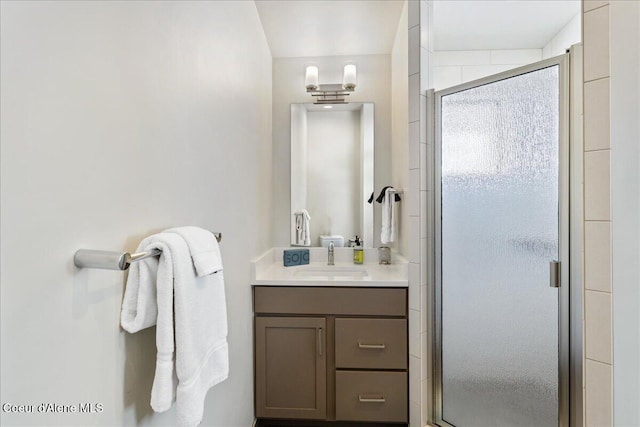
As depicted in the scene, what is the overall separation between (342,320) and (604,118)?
137 cm

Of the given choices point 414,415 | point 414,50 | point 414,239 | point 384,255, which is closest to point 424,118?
point 414,50

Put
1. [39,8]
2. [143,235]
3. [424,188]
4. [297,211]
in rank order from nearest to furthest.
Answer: [39,8]
[143,235]
[424,188]
[297,211]

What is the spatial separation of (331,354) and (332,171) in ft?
4.02

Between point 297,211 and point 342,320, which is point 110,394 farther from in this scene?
point 297,211

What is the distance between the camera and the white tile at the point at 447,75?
231 centimetres

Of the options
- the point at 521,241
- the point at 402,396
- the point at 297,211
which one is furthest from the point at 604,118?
the point at 297,211

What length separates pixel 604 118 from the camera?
38.4 inches

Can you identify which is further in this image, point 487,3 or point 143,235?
point 487,3

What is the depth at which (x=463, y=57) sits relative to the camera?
7.52 ft

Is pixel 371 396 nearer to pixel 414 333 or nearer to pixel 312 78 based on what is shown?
pixel 414 333

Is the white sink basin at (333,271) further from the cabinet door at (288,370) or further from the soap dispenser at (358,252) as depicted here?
the cabinet door at (288,370)

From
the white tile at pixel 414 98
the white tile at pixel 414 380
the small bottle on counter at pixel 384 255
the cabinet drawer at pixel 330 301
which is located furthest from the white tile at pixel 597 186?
the small bottle on counter at pixel 384 255

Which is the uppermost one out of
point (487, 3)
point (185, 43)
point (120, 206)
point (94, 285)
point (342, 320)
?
point (487, 3)

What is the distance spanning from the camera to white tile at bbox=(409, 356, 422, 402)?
168 centimetres
